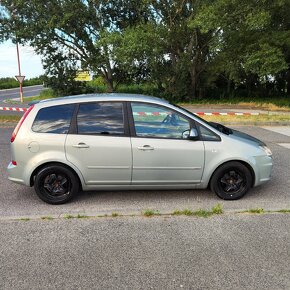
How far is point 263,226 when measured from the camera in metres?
3.91

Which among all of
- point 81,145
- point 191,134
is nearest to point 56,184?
point 81,145

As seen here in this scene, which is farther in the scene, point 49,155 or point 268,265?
point 49,155

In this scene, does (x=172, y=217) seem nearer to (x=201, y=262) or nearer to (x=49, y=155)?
(x=201, y=262)

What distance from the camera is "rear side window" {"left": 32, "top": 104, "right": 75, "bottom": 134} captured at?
458 cm

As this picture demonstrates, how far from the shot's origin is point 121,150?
453cm

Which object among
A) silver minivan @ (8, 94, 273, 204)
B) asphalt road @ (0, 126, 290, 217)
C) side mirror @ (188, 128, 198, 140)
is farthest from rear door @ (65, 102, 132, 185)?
side mirror @ (188, 128, 198, 140)

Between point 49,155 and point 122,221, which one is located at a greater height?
point 49,155

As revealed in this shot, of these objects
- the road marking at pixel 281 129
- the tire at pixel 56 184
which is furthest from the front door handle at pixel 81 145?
the road marking at pixel 281 129

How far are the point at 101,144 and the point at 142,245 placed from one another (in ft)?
5.29

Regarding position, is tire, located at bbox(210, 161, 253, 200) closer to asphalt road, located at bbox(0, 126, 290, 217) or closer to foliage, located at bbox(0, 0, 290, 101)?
asphalt road, located at bbox(0, 126, 290, 217)

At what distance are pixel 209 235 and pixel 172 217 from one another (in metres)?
0.62

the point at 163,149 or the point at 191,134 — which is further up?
the point at 191,134

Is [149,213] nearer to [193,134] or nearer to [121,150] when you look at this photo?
[121,150]

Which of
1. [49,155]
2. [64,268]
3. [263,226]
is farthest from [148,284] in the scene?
[49,155]
